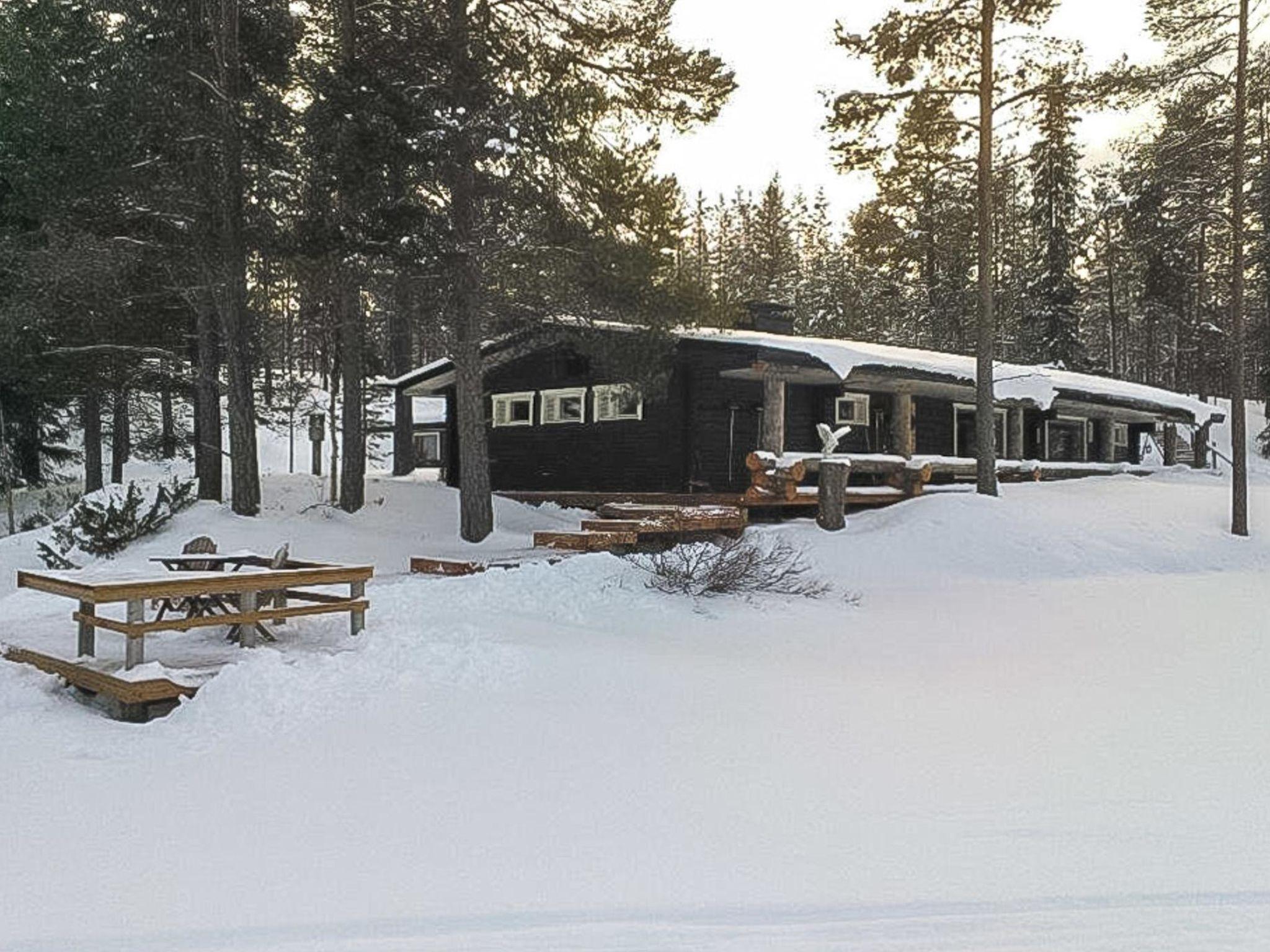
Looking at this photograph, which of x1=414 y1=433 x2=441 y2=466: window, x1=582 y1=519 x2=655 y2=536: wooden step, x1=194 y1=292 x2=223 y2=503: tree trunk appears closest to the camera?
x1=582 y1=519 x2=655 y2=536: wooden step

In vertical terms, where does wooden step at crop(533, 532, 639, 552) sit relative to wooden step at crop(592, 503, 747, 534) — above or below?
below

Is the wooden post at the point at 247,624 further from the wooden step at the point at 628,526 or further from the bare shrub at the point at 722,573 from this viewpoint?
the wooden step at the point at 628,526

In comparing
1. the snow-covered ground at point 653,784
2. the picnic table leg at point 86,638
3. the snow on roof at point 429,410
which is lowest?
the snow-covered ground at point 653,784

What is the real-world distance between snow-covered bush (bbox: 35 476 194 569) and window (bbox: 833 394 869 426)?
518 inches

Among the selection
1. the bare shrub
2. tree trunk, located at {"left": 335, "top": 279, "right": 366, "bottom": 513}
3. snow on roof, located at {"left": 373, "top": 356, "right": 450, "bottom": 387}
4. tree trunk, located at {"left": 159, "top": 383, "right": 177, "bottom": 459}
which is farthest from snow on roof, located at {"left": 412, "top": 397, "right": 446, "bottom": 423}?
the bare shrub

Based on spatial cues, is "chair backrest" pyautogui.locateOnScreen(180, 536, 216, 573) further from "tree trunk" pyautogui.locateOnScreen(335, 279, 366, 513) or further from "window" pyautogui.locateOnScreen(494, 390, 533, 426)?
"window" pyautogui.locateOnScreen(494, 390, 533, 426)

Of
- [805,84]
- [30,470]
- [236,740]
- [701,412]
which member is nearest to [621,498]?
[701,412]

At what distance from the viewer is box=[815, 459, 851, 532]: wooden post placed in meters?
15.4

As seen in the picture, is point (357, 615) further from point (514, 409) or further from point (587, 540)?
point (514, 409)

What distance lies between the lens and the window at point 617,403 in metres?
19.5

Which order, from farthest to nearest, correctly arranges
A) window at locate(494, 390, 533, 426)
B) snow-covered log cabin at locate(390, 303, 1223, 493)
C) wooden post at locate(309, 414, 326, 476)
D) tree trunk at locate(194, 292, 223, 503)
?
wooden post at locate(309, 414, 326, 476) < window at locate(494, 390, 533, 426) < tree trunk at locate(194, 292, 223, 503) < snow-covered log cabin at locate(390, 303, 1223, 493)

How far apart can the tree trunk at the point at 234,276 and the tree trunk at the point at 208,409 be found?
1.01 m

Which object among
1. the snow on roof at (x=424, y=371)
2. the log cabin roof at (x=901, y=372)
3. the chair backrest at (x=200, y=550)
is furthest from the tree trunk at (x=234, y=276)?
the chair backrest at (x=200, y=550)

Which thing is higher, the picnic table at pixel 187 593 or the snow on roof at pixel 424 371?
the snow on roof at pixel 424 371
